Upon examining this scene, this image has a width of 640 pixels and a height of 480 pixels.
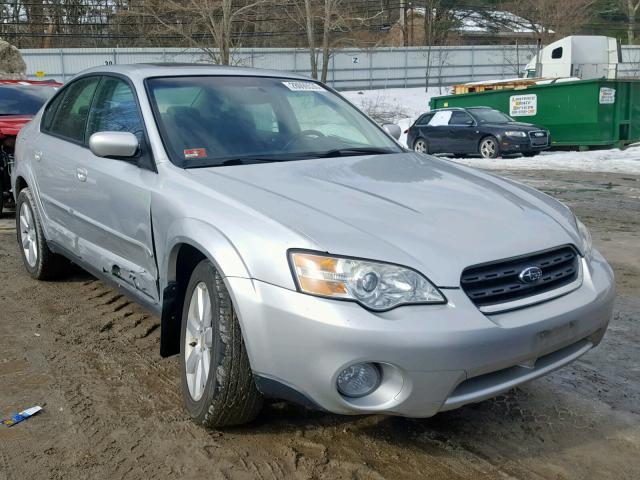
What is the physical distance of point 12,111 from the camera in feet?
28.9

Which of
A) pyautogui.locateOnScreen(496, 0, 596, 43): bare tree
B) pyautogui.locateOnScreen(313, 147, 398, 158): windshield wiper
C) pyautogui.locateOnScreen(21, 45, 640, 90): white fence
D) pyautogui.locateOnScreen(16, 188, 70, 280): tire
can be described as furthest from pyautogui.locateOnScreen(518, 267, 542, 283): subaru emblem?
pyautogui.locateOnScreen(496, 0, 596, 43): bare tree

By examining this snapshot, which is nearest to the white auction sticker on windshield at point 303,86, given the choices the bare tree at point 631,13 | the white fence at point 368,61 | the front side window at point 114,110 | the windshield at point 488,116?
the front side window at point 114,110

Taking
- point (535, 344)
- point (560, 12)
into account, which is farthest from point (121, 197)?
point (560, 12)

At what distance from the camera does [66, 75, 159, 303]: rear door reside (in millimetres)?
3438

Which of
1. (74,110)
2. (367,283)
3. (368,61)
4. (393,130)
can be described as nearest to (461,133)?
(393,130)

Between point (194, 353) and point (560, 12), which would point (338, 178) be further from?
point (560, 12)

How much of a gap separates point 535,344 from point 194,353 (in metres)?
1.42

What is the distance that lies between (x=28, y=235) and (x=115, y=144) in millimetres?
2452

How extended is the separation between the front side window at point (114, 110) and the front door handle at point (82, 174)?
0.85ft

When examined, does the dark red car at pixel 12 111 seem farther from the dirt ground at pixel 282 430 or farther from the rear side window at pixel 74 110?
the dirt ground at pixel 282 430

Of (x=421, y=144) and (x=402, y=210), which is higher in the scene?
(x=402, y=210)

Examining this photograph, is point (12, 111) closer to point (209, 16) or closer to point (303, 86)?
point (303, 86)

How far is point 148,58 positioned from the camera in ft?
→ 117

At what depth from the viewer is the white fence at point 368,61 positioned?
34969mm
